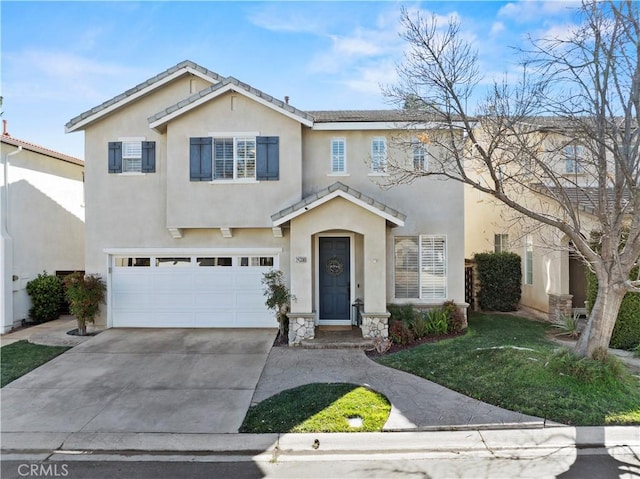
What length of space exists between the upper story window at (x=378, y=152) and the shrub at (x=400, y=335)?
5.13m

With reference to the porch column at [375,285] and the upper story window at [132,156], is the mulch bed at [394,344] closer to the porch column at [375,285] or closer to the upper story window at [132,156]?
the porch column at [375,285]

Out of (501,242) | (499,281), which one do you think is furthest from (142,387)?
(501,242)

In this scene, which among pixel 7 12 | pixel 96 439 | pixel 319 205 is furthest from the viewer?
pixel 319 205

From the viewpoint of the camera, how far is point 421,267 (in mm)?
12180

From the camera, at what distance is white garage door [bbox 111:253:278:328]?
12.5 metres

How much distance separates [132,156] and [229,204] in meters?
4.04

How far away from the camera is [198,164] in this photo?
→ 11.9 m

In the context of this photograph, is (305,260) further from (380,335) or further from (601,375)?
(601,375)

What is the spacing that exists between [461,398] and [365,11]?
33.0ft

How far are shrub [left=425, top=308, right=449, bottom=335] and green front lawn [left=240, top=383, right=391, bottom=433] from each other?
4520mm

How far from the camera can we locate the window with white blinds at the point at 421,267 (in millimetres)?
12125

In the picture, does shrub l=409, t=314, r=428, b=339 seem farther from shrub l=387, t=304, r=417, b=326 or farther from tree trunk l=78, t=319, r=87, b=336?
tree trunk l=78, t=319, r=87, b=336

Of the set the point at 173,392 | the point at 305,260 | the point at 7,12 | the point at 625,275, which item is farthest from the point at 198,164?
the point at 625,275

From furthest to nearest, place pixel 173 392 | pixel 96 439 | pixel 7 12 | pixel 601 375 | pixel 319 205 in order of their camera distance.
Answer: pixel 319 205 < pixel 7 12 < pixel 173 392 < pixel 601 375 < pixel 96 439
